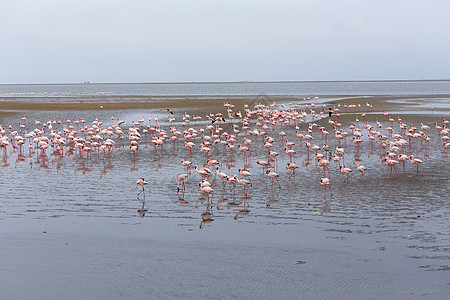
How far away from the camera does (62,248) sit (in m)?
10.9

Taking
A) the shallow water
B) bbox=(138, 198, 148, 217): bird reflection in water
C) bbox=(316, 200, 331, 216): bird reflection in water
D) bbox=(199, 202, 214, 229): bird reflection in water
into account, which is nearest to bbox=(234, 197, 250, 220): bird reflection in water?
the shallow water

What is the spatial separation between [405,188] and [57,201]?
10.2 meters

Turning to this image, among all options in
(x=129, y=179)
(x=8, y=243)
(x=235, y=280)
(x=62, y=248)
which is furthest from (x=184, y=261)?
(x=129, y=179)

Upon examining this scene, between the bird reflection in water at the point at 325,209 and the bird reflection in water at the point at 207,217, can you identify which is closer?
the bird reflection in water at the point at 207,217

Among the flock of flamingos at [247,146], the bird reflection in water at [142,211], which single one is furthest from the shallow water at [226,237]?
the flock of flamingos at [247,146]

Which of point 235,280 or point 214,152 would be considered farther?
point 214,152

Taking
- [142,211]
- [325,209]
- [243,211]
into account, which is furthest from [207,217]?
Answer: [325,209]

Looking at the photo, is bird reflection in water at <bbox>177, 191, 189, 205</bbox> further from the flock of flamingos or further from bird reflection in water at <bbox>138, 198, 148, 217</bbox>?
bird reflection in water at <bbox>138, 198, 148, 217</bbox>

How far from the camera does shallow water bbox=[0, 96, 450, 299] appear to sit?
9.05 metres

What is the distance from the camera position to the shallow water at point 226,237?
9055mm

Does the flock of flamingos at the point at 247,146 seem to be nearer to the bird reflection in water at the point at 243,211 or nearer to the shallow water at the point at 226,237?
the shallow water at the point at 226,237

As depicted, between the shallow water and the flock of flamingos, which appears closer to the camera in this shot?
the shallow water

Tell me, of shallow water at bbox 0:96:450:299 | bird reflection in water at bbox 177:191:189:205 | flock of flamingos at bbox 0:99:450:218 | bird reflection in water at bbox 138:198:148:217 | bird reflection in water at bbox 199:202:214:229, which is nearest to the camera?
shallow water at bbox 0:96:450:299

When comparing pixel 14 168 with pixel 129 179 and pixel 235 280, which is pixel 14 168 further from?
pixel 235 280
